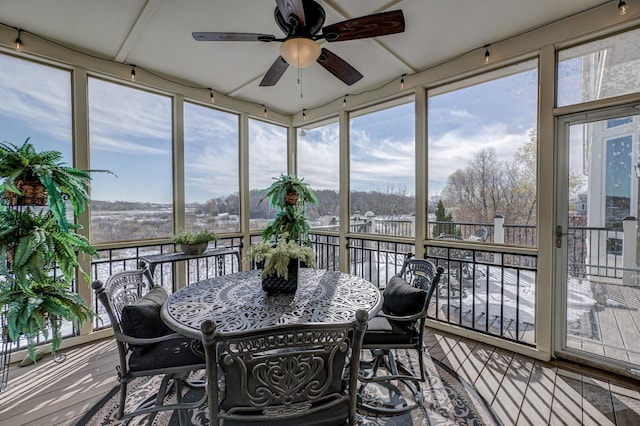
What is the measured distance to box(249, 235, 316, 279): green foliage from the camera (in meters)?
1.94

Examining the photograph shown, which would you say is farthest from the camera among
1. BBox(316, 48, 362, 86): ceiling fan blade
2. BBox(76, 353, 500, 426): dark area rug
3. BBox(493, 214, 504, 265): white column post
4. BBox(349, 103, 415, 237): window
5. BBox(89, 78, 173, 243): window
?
BBox(349, 103, 415, 237): window

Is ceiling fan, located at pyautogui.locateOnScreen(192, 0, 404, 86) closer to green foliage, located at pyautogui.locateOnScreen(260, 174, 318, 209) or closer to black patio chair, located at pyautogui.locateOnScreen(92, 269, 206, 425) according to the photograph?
black patio chair, located at pyautogui.locateOnScreen(92, 269, 206, 425)

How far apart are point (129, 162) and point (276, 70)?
214 centimetres

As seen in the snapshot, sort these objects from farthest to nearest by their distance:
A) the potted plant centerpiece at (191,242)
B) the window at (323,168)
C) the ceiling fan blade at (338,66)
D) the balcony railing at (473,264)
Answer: the window at (323,168) → the potted plant centerpiece at (191,242) → the balcony railing at (473,264) → the ceiling fan blade at (338,66)

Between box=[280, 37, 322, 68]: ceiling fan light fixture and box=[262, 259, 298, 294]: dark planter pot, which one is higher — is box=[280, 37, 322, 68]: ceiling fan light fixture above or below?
above

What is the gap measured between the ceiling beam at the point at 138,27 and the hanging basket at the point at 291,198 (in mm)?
2183

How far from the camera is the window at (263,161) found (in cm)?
445

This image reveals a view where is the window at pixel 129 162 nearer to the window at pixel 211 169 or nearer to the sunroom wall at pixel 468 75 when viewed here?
the sunroom wall at pixel 468 75

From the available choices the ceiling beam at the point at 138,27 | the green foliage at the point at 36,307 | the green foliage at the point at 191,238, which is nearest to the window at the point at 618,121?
the ceiling beam at the point at 138,27

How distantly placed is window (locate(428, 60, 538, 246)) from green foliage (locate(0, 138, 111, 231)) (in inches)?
133

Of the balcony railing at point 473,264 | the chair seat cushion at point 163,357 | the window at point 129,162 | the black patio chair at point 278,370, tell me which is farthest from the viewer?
the window at point 129,162

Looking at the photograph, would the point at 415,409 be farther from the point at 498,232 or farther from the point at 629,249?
the point at 629,249

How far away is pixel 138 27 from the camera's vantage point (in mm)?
2486

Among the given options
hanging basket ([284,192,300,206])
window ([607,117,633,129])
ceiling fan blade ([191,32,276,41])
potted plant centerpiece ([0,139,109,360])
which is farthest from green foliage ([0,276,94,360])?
window ([607,117,633,129])
